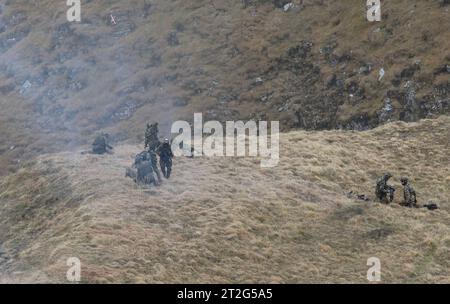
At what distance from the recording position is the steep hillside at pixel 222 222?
830 inches

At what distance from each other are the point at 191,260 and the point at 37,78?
50880 mm

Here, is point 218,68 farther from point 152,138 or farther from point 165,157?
point 165,157

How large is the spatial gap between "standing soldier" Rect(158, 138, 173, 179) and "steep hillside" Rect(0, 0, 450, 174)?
2225cm

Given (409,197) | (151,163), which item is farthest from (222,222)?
(409,197)

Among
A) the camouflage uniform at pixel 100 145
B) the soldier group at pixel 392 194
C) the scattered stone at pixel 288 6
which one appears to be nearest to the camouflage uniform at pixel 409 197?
the soldier group at pixel 392 194

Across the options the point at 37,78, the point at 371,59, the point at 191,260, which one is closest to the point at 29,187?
the point at 191,260

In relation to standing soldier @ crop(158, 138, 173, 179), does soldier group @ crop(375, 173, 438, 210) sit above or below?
below

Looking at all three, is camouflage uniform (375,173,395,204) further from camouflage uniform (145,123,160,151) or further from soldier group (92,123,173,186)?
camouflage uniform (145,123,160,151)

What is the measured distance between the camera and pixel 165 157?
94.8ft

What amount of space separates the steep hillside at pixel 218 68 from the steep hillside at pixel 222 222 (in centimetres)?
1471

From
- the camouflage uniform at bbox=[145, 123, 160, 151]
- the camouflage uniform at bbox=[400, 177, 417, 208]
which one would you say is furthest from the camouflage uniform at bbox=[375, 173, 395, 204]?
the camouflage uniform at bbox=[145, 123, 160, 151]

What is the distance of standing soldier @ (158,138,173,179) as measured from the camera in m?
28.6

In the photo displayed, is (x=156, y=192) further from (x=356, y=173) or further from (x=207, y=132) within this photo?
(x=207, y=132)

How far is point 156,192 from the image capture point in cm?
2706
